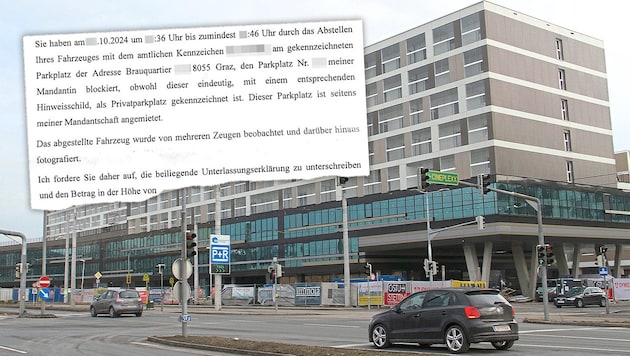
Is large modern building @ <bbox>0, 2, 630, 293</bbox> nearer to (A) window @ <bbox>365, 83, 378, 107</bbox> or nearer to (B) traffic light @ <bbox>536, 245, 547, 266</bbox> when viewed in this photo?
(A) window @ <bbox>365, 83, 378, 107</bbox>

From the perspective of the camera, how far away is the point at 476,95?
6706cm

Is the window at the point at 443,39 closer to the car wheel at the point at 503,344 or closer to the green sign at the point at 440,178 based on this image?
the green sign at the point at 440,178

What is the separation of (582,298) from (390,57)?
1461 inches

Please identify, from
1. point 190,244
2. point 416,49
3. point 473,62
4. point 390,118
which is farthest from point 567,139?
point 190,244

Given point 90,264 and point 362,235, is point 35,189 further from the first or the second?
point 90,264

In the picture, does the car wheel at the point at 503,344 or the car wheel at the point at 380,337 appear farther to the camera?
the car wheel at the point at 380,337

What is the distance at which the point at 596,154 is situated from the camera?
75375mm

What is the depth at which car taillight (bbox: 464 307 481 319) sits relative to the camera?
15633mm

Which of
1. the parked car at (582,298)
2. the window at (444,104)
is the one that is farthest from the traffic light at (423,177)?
the window at (444,104)

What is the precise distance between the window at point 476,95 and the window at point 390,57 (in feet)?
34.3

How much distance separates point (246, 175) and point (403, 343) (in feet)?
21.8

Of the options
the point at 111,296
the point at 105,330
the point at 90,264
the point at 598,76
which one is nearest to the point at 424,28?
the point at 598,76

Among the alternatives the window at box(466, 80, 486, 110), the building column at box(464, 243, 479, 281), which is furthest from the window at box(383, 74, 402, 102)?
the building column at box(464, 243, 479, 281)

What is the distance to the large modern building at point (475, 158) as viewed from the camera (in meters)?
65.8
